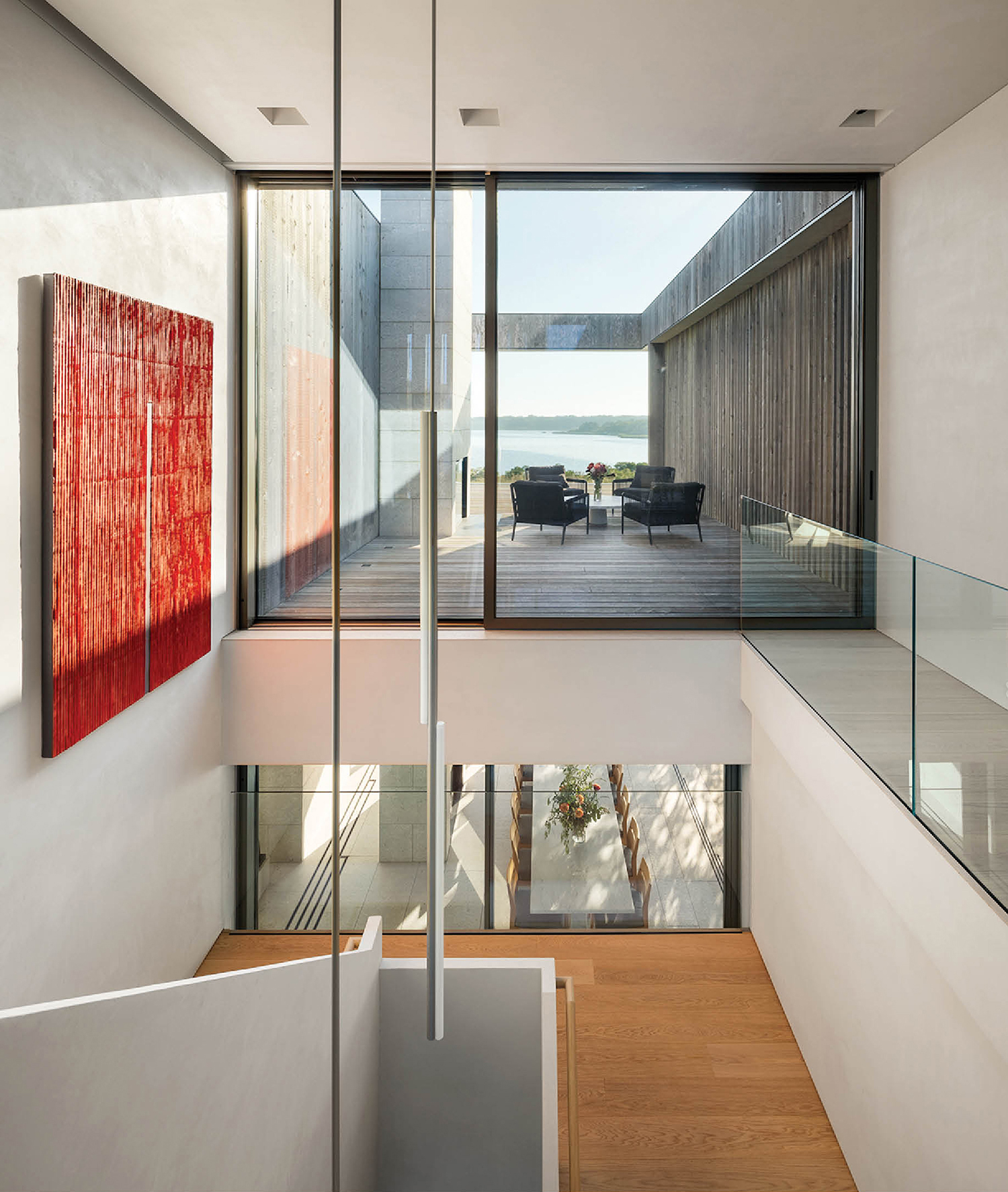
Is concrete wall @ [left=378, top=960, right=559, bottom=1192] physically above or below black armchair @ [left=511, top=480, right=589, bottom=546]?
below

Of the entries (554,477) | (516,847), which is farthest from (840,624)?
(516,847)

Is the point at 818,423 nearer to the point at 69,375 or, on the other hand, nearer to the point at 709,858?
the point at 709,858

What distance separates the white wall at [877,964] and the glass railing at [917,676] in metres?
0.11

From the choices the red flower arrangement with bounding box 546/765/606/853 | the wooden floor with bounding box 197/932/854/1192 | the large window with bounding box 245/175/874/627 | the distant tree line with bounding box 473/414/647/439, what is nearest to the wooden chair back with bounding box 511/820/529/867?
the red flower arrangement with bounding box 546/765/606/853

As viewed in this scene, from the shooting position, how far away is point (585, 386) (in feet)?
17.1

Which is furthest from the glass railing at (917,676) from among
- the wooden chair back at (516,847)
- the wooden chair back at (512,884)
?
the wooden chair back at (512,884)

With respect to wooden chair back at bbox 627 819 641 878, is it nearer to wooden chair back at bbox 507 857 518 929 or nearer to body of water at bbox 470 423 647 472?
wooden chair back at bbox 507 857 518 929

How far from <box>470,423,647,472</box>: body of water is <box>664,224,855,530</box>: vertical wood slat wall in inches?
10.2

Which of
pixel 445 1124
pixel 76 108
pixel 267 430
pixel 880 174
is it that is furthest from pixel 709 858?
pixel 76 108

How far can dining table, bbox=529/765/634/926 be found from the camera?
5863 mm

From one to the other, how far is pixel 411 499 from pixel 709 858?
3141 millimetres

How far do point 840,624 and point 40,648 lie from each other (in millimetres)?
3092

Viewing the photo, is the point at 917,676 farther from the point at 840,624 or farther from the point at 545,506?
the point at 545,506

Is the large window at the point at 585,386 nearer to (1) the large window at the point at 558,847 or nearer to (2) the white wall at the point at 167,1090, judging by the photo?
(1) the large window at the point at 558,847
